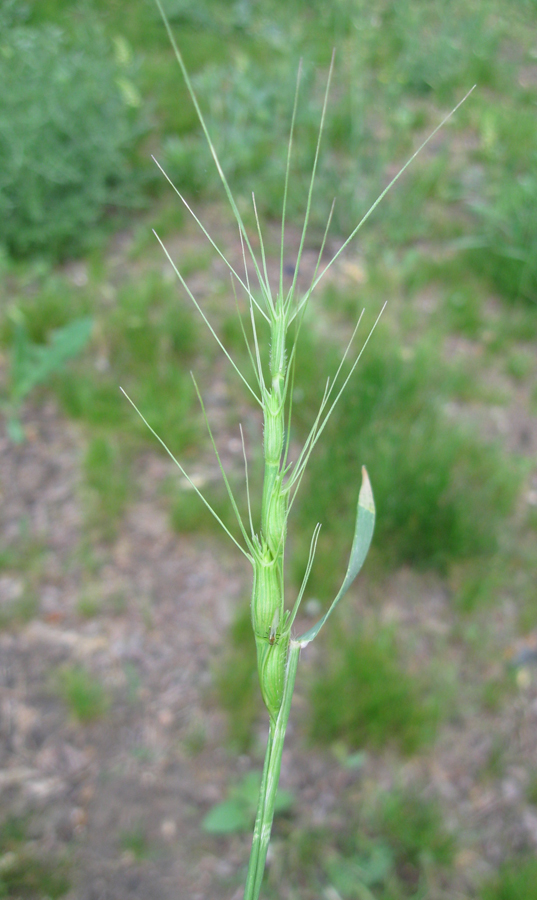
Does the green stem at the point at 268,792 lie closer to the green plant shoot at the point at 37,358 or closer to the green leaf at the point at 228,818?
the green leaf at the point at 228,818

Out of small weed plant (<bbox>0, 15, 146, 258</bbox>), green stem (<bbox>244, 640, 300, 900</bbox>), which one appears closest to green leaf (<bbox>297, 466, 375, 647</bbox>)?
green stem (<bbox>244, 640, 300, 900</bbox>)

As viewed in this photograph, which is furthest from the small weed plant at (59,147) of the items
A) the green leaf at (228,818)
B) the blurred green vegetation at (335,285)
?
the green leaf at (228,818)

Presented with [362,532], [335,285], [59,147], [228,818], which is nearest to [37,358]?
[59,147]

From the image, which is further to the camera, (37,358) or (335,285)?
(335,285)

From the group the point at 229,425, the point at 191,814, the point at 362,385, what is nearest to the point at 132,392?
the point at 229,425

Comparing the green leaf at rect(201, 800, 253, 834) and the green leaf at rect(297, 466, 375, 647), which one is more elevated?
the green leaf at rect(297, 466, 375, 647)

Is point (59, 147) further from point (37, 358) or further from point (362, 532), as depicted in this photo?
point (362, 532)

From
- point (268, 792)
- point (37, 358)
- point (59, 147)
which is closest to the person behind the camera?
point (268, 792)

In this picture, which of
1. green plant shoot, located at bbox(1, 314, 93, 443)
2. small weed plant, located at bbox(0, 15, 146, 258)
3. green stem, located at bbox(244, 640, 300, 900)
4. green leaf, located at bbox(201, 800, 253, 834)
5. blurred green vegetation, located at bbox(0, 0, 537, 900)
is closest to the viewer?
green stem, located at bbox(244, 640, 300, 900)

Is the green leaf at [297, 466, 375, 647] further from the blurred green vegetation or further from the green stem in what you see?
the blurred green vegetation
